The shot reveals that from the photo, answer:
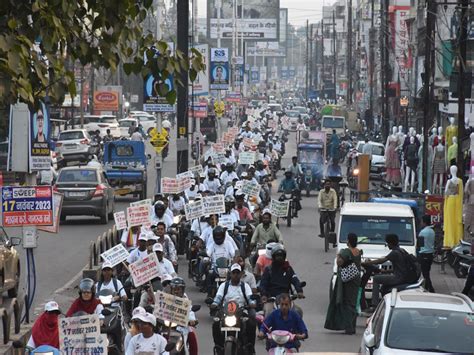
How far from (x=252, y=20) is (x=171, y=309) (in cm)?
16425

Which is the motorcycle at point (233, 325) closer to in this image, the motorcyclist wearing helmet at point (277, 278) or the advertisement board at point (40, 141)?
the motorcyclist wearing helmet at point (277, 278)

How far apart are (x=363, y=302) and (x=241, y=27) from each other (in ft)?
490

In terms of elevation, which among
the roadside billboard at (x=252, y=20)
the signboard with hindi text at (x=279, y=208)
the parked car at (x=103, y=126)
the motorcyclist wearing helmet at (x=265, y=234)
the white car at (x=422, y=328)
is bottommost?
the parked car at (x=103, y=126)

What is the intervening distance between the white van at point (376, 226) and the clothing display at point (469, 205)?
521 cm

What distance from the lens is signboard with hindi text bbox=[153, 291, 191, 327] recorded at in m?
16.7

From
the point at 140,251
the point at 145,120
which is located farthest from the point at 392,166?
the point at 145,120

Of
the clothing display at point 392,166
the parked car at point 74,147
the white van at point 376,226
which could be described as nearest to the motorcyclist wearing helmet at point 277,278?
the white van at point 376,226

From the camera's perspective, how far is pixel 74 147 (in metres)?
64.4

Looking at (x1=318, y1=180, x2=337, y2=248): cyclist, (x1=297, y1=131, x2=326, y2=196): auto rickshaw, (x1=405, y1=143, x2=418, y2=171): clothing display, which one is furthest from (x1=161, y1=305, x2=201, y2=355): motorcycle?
(x1=297, y1=131, x2=326, y2=196): auto rickshaw

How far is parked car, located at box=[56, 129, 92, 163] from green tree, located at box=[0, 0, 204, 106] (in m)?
51.5

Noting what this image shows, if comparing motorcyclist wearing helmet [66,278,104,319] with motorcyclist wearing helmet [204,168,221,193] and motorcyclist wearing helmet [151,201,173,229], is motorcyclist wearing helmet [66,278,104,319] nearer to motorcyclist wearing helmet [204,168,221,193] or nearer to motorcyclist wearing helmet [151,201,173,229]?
motorcyclist wearing helmet [151,201,173,229]

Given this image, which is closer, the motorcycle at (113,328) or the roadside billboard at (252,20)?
the motorcycle at (113,328)

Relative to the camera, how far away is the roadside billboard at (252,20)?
177375 millimetres

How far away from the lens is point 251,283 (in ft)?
64.5
